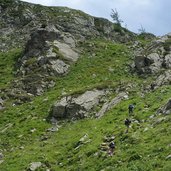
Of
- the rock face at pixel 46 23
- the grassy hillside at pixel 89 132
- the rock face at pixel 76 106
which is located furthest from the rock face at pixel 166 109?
the rock face at pixel 46 23

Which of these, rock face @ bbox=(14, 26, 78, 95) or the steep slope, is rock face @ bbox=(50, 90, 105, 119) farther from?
rock face @ bbox=(14, 26, 78, 95)

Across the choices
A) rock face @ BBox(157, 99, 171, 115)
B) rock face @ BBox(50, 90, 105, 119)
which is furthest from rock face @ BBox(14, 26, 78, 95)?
rock face @ BBox(157, 99, 171, 115)

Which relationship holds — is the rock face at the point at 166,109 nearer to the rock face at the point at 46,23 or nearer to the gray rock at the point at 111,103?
the gray rock at the point at 111,103

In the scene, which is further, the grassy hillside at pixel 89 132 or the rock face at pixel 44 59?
the rock face at pixel 44 59

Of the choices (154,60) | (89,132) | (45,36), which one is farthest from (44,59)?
(89,132)

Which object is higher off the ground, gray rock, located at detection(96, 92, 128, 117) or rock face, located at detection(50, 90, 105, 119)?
gray rock, located at detection(96, 92, 128, 117)

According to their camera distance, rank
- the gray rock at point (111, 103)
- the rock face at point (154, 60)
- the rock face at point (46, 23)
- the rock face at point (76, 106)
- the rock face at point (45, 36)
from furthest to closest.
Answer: the rock face at point (46, 23) → the rock face at point (45, 36) → the rock face at point (154, 60) → the rock face at point (76, 106) → the gray rock at point (111, 103)

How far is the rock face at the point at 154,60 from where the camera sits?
64.8 m

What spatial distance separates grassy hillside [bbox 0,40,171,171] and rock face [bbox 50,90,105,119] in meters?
1.35

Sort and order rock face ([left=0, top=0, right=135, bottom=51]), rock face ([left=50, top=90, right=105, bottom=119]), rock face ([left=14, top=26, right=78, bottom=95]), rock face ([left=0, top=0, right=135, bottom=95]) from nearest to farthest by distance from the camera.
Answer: rock face ([left=50, top=90, right=105, bottom=119])
rock face ([left=14, top=26, right=78, bottom=95])
rock face ([left=0, top=0, right=135, bottom=95])
rock face ([left=0, top=0, right=135, bottom=51])

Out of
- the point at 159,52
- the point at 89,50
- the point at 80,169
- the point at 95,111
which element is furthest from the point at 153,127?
the point at 89,50

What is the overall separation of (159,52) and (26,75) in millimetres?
22494

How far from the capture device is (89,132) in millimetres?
43219

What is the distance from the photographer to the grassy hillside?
106 feet
